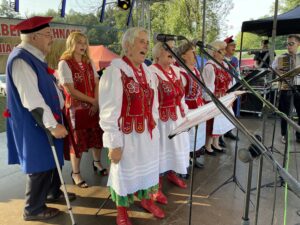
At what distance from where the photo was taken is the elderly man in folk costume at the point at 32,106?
88.8 inches

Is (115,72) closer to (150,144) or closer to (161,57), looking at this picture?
(150,144)

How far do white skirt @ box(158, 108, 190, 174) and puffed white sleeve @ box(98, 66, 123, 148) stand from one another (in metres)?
0.83

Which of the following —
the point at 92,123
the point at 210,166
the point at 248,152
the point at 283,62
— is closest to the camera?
the point at 248,152

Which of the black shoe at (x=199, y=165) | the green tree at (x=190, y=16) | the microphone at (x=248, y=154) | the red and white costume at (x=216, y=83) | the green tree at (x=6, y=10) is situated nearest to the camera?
the microphone at (x=248, y=154)

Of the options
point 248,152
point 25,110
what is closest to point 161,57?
point 25,110

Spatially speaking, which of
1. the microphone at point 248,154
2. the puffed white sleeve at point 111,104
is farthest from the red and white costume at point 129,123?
the microphone at point 248,154

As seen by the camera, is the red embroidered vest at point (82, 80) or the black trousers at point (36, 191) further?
the red embroidered vest at point (82, 80)

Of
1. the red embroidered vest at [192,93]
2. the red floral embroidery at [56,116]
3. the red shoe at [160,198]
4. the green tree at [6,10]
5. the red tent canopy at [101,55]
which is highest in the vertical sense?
the green tree at [6,10]

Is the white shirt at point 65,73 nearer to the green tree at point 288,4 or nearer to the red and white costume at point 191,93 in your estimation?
the red and white costume at point 191,93

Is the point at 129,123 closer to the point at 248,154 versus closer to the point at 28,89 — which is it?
the point at 28,89

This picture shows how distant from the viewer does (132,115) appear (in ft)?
7.54

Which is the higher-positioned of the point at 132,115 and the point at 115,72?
the point at 115,72

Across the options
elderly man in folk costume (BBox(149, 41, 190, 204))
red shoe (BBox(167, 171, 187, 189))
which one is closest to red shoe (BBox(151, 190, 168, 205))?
elderly man in folk costume (BBox(149, 41, 190, 204))

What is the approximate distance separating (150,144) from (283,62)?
3.37m
